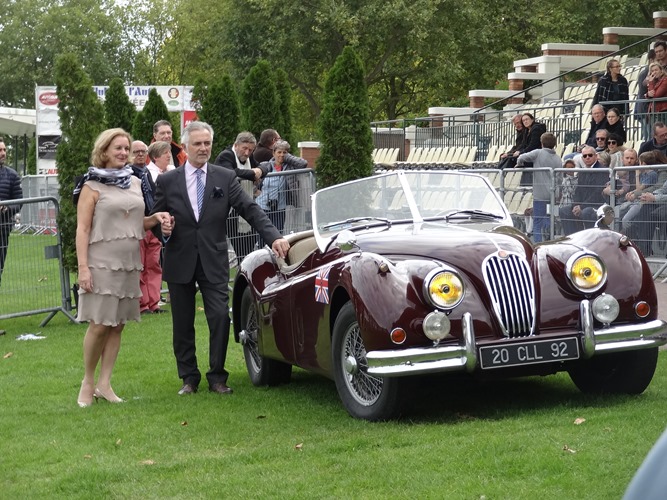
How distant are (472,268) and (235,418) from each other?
74.5 inches

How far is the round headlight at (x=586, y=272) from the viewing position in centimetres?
755

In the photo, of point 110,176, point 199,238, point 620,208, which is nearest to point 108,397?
point 199,238

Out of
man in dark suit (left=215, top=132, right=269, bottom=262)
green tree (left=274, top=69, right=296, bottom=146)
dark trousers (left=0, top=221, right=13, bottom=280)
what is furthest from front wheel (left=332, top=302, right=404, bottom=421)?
green tree (left=274, top=69, right=296, bottom=146)

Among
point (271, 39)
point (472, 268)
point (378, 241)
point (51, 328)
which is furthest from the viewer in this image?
point (271, 39)

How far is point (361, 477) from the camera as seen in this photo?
613 centimetres

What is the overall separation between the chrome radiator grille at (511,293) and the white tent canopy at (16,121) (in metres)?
37.6

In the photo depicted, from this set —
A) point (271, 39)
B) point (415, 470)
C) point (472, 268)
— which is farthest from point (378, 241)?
point (271, 39)

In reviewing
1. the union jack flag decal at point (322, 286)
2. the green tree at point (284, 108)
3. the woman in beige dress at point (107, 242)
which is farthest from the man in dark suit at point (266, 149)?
the union jack flag decal at point (322, 286)

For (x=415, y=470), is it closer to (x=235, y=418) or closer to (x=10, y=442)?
(x=235, y=418)

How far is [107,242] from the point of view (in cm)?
873

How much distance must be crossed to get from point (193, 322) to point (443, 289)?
2.52m

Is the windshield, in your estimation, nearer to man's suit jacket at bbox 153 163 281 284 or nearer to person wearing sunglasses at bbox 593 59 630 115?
man's suit jacket at bbox 153 163 281 284

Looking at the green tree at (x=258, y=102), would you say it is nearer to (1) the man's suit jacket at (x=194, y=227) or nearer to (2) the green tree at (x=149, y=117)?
(2) the green tree at (x=149, y=117)

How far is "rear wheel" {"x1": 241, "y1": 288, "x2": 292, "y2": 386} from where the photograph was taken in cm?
932
